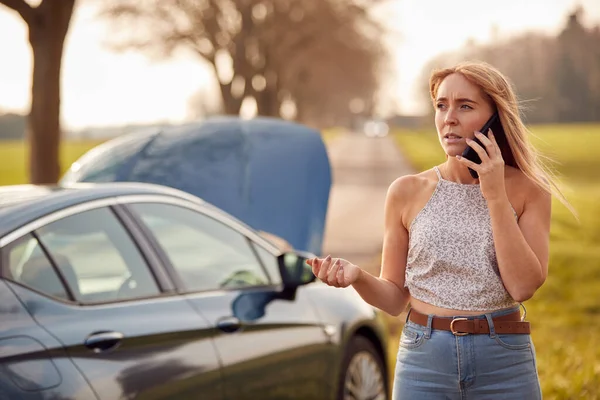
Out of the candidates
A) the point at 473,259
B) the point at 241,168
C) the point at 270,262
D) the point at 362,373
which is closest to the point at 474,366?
the point at 473,259

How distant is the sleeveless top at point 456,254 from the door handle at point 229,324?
1323 mm

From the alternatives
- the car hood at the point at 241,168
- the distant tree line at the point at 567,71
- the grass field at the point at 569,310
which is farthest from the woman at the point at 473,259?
the distant tree line at the point at 567,71

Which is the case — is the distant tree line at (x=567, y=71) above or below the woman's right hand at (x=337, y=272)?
below

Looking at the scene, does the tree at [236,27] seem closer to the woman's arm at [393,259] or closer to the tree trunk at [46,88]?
the tree trunk at [46,88]

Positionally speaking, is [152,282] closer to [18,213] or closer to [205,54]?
[18,213]

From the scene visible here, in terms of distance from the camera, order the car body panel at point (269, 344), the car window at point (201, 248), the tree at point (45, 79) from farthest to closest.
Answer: the tree at point (45, 79)
the car window at point (201, 248)
the car body panel at point (269, 344)

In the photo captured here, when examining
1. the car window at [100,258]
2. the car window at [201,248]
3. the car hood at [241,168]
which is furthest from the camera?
the car hood at [241,168]

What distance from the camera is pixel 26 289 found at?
3.51 meters

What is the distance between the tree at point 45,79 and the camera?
12.5 meters

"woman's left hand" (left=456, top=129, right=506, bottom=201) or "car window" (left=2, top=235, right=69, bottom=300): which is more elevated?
"woman's left hand" (left=456, top=129, right=506, bottom=201)

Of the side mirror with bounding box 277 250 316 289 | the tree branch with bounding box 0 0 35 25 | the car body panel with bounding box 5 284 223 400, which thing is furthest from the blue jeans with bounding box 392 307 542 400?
the tree branch with bounding box 0 0 35 25

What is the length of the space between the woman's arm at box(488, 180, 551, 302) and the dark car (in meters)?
1.47

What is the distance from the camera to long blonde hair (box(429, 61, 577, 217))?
123 inches

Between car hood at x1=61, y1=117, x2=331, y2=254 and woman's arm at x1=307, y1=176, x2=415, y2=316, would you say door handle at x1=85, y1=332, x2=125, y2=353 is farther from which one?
car hood at x1=61, y1=117, x2=331, y2=254
